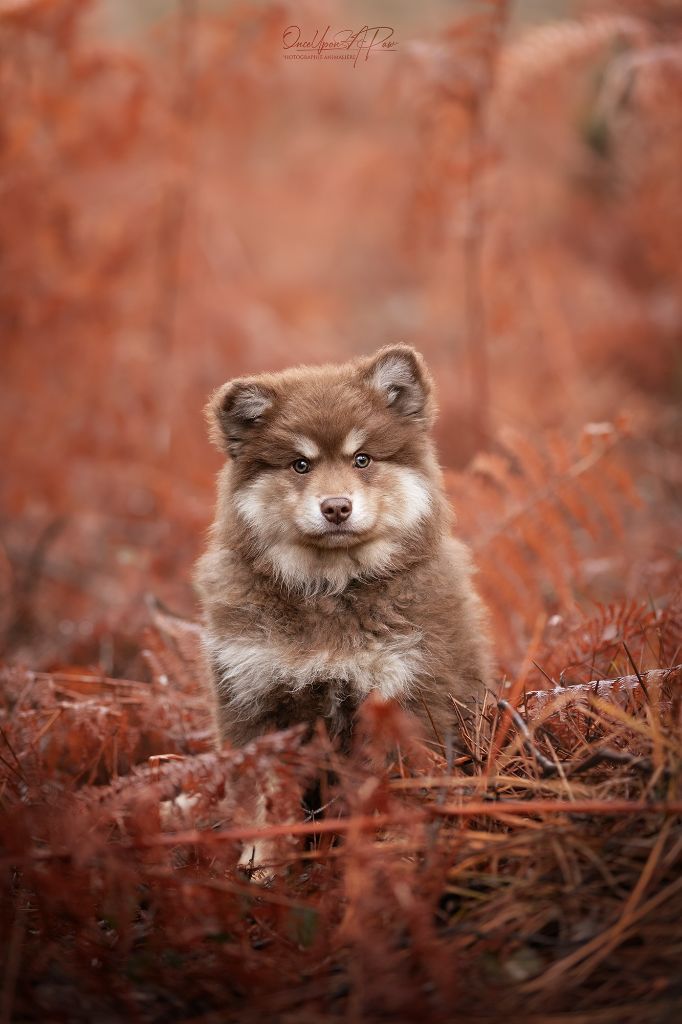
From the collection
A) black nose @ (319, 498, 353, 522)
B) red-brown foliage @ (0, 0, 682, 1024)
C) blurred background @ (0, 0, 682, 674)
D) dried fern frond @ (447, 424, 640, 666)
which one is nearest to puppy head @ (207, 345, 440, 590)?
black nose @ (319, 498, 353, 522)

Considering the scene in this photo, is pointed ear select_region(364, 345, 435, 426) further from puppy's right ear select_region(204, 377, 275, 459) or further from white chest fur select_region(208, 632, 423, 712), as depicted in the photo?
white chest fur select_region(208, 632, 423, 712)

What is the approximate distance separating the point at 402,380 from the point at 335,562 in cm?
79

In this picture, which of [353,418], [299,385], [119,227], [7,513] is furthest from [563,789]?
[119,227]

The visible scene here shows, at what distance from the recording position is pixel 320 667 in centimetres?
307

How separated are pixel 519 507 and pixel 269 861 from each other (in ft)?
8.49

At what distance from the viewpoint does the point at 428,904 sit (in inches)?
81.7

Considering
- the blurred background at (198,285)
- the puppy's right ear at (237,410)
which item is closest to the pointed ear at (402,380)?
the puppy's right ear at (237,410)

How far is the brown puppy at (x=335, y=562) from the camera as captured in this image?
123 inches

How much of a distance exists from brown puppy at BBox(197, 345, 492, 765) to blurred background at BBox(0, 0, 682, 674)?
1.39 m

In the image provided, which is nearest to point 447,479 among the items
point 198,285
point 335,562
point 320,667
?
point 335,562

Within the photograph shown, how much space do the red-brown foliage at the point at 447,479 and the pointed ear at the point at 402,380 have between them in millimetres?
938

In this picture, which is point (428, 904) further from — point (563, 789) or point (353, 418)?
Answer: point (353, 418)

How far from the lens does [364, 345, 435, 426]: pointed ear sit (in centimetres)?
344

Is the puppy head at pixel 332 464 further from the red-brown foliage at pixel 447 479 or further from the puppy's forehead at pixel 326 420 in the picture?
the red-brown foliage at pixel 447 479
